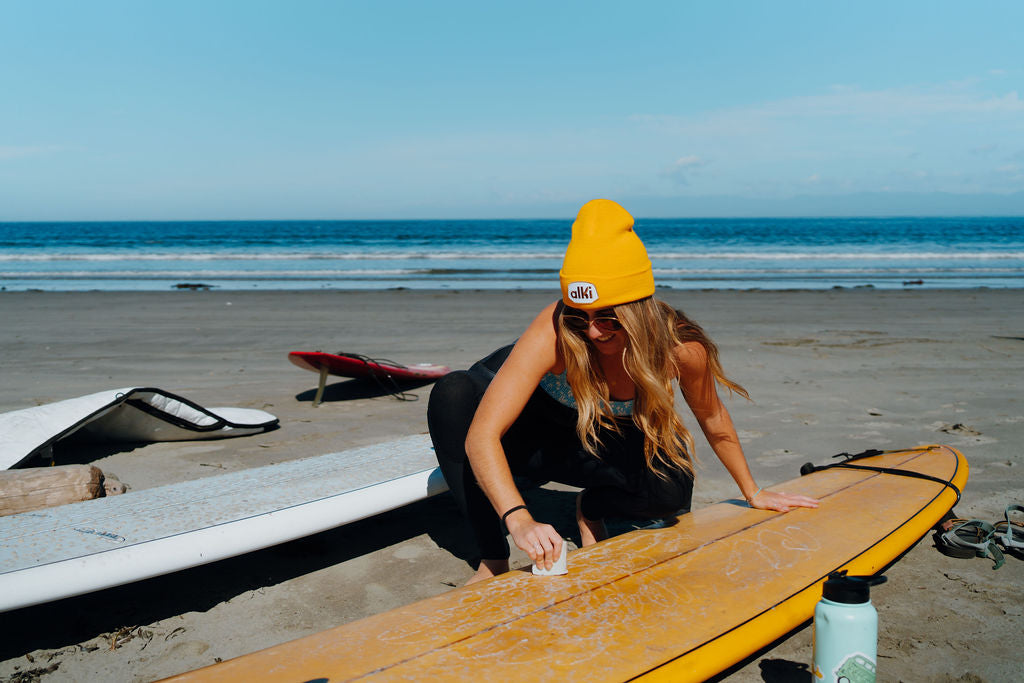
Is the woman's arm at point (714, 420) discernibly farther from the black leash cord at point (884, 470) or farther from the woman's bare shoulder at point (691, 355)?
the black leash cord at point (884, 470)

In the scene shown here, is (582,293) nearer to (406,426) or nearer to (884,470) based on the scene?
(884,470)

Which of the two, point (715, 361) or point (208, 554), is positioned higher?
point (715, 361)

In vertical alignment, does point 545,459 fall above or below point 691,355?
below

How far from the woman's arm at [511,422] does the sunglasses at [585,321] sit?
0.06 metres

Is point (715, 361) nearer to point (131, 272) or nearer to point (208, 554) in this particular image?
point (208, 554)

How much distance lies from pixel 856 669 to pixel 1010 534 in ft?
5.65

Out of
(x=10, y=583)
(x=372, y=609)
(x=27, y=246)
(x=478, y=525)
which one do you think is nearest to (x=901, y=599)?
(x=478, y=525)

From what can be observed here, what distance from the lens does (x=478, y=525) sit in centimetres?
259

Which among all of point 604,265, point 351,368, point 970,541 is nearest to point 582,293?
point 604,265

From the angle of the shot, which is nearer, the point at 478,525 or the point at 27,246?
the point at 478,525

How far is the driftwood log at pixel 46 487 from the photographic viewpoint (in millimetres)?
3014

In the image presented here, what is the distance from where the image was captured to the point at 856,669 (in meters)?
1.67

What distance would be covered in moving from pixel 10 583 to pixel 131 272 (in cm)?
2067

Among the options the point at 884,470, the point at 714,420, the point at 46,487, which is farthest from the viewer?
the point at 884,470
